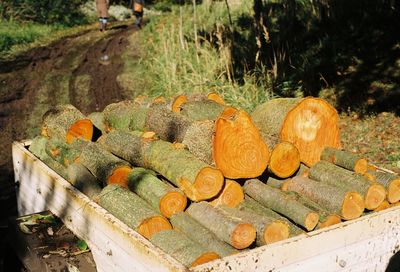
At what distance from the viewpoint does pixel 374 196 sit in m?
4.11

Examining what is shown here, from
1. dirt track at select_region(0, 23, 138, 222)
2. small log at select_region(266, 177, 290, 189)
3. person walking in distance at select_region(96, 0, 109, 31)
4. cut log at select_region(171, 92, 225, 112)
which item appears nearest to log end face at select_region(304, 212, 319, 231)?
small log at select_region(266, 177, 290, 189)

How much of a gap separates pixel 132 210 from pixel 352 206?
1.55 meters

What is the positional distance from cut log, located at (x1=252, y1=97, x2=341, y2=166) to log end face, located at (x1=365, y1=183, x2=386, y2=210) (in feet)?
2.31

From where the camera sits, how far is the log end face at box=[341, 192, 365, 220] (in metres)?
4.01

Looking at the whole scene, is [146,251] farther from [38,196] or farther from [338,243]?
[38,196]

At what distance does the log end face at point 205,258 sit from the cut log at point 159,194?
725mm

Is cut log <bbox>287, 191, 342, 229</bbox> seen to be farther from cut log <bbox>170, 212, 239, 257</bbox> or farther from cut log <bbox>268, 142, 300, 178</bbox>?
cut log <bbox>170, 212, 239, 257</bbox>

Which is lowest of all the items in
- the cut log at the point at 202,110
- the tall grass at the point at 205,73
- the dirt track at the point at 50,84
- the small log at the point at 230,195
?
the dirt track at the point at 50,84

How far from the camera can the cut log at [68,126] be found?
5809mm

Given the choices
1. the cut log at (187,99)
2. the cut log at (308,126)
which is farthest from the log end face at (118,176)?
the cut log at (308,126)

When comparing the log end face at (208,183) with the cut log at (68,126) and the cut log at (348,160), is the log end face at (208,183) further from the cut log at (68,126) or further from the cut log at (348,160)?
the cut log at (68,126)

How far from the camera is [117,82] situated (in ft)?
42.6

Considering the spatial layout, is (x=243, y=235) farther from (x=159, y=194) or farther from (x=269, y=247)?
(x=159, y=194)

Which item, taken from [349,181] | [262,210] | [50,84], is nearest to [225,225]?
[262,210]
